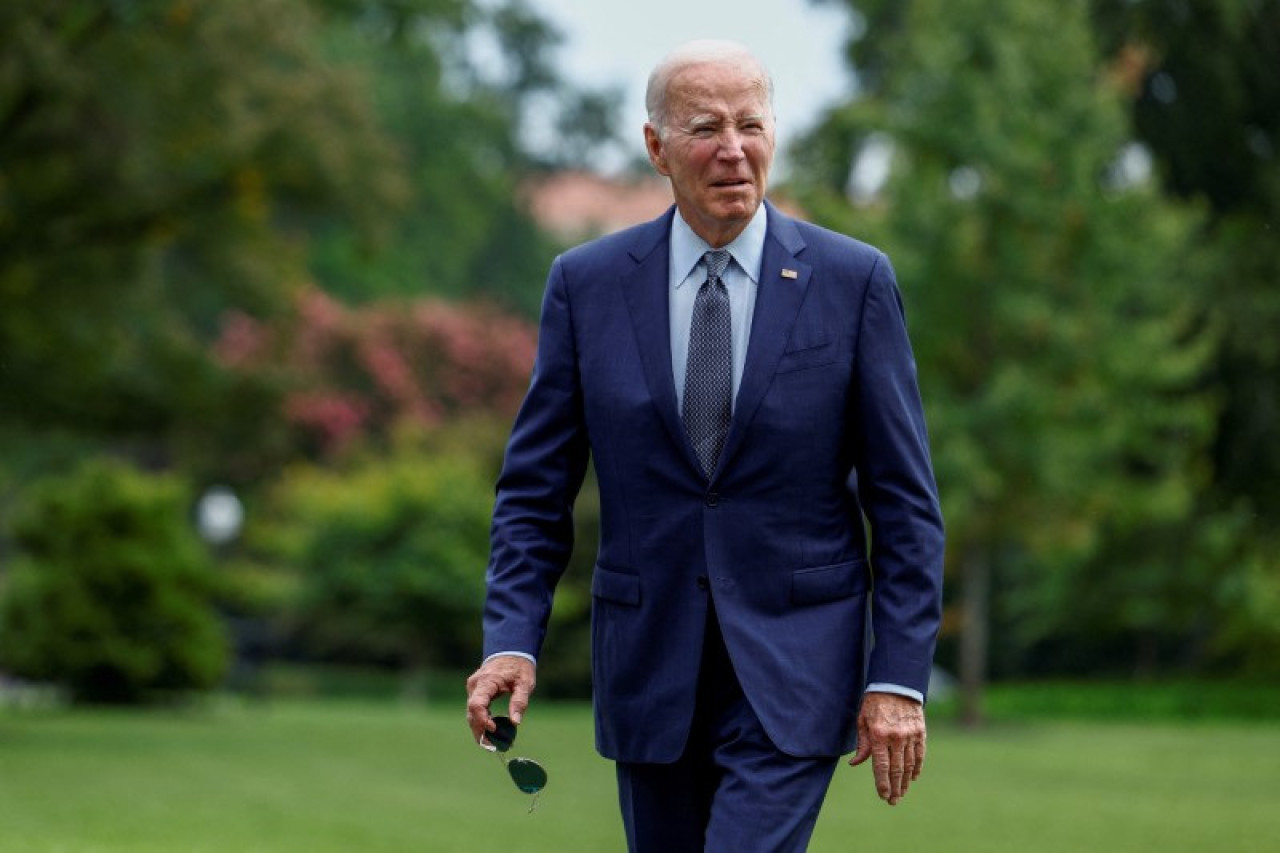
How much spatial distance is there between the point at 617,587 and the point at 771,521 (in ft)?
1.05

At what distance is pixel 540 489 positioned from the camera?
4594 mm

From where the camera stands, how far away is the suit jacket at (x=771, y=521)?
4414 mm

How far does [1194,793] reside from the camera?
60.0 feet

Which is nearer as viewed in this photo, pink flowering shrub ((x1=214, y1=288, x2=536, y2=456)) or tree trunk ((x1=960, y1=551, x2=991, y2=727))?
tree trunk ((x1=960, y1=551, x2=991, y2=727))

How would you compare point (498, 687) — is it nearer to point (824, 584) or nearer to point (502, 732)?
point (502, 732)

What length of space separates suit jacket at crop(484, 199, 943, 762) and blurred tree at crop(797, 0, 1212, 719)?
2614 centimetres

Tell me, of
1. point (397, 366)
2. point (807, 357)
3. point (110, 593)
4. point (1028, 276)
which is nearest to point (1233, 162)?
point (1028, 276)

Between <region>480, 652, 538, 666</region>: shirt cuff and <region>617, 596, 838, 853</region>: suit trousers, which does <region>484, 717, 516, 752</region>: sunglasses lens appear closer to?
<region>480, 652, 538, 666</region>: shirt cuff

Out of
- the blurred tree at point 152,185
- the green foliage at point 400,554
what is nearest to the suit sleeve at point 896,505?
the blurred tree at point 152,185

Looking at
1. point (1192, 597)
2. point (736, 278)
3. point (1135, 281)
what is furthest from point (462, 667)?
point (736, 278)

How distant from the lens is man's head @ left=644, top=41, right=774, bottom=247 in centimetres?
440

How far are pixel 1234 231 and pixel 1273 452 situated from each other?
10.4 ft

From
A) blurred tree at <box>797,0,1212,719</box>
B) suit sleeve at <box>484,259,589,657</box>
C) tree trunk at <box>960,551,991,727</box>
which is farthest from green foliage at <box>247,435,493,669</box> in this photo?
suit sleeve at <box>484,259,589,657</box>

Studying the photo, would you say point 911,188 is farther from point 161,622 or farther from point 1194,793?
point 1194,793
